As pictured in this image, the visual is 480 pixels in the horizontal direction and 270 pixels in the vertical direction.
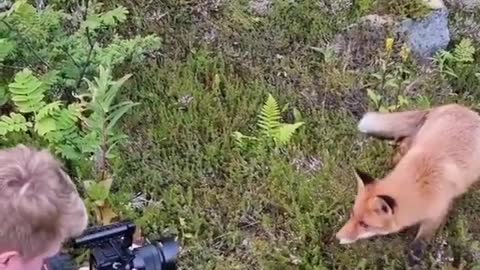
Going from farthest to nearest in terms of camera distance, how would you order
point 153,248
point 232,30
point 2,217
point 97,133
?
point 232,30
point 97,133
point 153,248
point 2,217

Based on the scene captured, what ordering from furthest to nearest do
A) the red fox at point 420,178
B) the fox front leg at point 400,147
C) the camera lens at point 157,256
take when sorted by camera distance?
the fox front leg at point 400,147, the red fox at point 420,178, the camera lens at point 157,256

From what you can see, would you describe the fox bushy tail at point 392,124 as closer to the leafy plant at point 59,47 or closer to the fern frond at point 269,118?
the fern frond at point 269,118

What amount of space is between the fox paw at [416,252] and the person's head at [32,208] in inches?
97.0

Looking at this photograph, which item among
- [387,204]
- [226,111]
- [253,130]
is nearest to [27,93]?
[226,111]

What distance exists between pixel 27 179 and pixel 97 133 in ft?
7.47

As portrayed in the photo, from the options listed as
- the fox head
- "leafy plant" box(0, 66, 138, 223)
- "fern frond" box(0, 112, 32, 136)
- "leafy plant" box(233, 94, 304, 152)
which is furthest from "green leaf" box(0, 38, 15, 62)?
the fox head

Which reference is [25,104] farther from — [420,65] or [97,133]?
[420,65]

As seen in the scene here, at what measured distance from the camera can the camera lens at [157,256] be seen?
13.2 ft

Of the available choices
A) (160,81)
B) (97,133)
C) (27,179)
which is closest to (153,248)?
(27,179)

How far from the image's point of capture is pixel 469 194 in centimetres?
577

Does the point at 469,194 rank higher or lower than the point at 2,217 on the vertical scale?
lower

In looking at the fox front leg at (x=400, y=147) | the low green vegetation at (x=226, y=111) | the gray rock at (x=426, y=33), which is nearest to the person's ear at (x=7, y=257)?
the low green vegetation at (x=226, y=111)

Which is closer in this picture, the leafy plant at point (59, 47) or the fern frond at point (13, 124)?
the fern frond at point (13, 124)

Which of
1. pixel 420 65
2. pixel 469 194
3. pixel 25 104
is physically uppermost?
pixel 25 104
